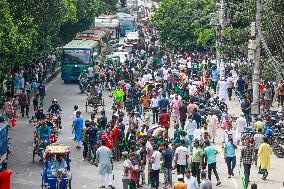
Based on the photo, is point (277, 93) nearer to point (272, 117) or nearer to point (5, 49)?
point (272, 117)

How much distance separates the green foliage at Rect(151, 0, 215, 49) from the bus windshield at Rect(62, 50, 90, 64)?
13.6 m

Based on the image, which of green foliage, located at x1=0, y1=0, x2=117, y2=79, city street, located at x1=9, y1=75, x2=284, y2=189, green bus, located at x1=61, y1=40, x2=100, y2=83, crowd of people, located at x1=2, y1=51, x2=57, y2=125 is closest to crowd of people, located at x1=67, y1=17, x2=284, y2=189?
city street, located at x1=9, y1=75, x2=284, y2=189

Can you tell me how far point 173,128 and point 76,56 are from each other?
1732cm

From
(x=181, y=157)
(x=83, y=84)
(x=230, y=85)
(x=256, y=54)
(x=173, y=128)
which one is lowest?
(x=173, y=128)

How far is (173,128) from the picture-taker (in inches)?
1516

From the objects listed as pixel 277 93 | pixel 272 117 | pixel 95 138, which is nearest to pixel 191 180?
pixel 95 138

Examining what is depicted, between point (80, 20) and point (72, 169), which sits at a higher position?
point (80, 20)

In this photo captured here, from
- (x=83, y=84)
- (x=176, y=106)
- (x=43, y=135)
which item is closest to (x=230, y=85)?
(x=83, y=84)

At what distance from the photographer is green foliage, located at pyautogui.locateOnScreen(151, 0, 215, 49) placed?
6812 cm

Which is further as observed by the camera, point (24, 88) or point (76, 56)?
point (76, 56)

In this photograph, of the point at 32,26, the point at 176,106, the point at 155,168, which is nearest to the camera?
the point at 155,168

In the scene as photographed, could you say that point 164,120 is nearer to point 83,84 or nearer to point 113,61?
point 83,84

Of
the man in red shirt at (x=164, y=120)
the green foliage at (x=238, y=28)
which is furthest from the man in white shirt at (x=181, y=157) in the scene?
the green foliage at (x=238, y=28)

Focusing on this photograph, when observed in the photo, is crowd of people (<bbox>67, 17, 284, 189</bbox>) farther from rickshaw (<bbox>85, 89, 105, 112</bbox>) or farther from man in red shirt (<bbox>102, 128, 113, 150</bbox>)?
rickshaw (<bbox>85, 89, 105, 112</bbox>)
